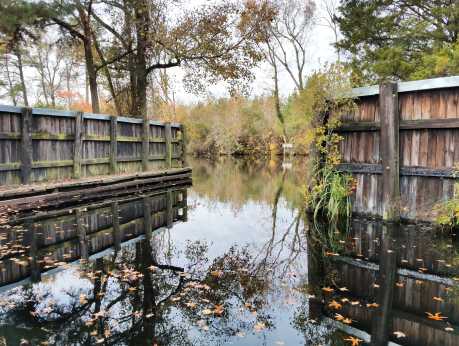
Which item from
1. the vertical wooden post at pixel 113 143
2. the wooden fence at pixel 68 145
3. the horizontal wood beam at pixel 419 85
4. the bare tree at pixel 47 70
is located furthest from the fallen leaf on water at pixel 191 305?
the bare tree at pixel 47 70

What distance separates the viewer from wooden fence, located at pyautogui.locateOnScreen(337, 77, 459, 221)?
6.89 m

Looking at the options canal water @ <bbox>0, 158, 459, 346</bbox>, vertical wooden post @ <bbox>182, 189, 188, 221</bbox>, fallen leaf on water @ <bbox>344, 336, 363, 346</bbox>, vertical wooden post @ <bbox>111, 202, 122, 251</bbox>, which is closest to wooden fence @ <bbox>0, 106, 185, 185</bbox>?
canal water @ <bbox>0, 158, 459, 346</bbox>

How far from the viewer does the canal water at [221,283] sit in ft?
11.5

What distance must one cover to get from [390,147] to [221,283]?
→ 183 inches

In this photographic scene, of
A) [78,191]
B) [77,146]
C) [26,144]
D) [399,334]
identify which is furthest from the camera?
[77,146]

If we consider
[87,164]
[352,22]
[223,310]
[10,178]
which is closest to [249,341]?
[223,310]

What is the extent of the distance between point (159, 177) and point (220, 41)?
6510mm

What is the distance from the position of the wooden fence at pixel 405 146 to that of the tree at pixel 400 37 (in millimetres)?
7380

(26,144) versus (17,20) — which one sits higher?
(17,20)

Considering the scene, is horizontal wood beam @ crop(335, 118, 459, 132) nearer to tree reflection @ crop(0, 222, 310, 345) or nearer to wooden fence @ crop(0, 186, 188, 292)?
tree reflection @ crop(0, 222, 310, 345)

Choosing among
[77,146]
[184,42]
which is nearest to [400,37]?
[184,42]

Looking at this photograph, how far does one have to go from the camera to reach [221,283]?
4.67 metres

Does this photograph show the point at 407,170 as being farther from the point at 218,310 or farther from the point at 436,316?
the point at 218,310

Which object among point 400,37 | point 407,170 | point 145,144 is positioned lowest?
point 407,170
